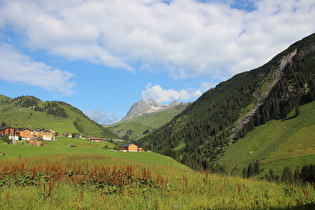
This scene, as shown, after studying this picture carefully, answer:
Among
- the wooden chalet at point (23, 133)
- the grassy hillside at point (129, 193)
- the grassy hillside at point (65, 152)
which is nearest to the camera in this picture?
the grassy hillside at point (129, 193)

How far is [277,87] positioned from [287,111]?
4593cm

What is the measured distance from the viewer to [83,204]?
7.38m

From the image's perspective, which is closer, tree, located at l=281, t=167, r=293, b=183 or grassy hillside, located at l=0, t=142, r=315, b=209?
grassy hillside, located at l=0, t=142, r=315, b=209

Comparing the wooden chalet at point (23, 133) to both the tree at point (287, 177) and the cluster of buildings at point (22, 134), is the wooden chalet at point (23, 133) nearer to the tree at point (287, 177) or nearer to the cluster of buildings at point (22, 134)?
the cluster of buildings at point (22, 134)

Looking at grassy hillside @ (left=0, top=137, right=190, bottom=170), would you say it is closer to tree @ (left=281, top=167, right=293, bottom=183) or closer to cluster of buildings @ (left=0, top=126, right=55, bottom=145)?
tree @ (left=281, top=167, right=293, bottom=183)

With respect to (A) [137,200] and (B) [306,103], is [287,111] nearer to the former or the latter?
(B) [306,103]

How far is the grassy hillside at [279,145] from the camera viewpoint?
265 feet

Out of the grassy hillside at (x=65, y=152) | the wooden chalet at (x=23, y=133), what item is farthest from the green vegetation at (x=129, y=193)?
the wooden chalet at (x=23, y=133)

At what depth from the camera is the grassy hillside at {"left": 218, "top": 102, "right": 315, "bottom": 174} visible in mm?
80750

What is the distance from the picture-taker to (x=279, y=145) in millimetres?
99062

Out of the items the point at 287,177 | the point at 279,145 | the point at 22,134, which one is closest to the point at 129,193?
the point at 287,177

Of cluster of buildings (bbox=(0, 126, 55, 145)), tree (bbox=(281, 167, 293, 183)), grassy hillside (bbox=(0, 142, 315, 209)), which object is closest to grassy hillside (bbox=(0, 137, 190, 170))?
tree (bbox=(281, 167, 293, 183))

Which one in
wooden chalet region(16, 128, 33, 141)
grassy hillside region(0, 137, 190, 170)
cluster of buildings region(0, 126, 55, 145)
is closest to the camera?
grassy hillside region(0, 137, 190, 170)

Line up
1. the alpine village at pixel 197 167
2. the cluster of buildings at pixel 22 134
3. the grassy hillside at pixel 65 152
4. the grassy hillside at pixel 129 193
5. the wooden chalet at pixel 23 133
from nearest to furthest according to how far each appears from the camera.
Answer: the grassy hillside at pixel 129 193
the alpine village at pixel 197 167
the grassy hillside at pixel 65 152
the cluster of buildings at pixel 22 134
the wooden chalet at pixel 23 133
